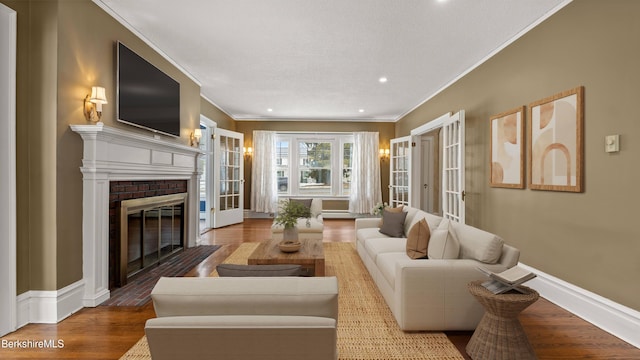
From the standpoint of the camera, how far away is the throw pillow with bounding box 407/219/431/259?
2.85 metres

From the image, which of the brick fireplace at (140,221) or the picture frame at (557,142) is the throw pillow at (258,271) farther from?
the picture frame at (557,142)

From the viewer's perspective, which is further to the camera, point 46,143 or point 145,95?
point 145,95

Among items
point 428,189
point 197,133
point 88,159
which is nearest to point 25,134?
point 88,159

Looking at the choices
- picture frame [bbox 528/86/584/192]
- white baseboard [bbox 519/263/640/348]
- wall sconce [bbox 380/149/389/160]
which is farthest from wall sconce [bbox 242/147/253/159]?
white baseboard [bbox 519/263/640/348]

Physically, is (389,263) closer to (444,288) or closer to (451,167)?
(444,288)

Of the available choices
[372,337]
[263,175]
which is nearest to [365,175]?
[263,175]

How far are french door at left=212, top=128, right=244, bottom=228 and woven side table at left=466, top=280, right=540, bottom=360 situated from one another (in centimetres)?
593

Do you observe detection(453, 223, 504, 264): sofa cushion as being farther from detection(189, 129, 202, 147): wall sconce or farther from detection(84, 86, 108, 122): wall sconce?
detection(189, 129, 202, 147): wall sconce

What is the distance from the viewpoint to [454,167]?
4.70 m

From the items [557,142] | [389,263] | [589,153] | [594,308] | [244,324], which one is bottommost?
[594,308]

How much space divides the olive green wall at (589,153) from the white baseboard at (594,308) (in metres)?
0.06

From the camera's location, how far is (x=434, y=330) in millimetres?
2416

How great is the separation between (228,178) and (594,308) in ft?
21.7

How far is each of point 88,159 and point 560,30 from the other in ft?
14.7
